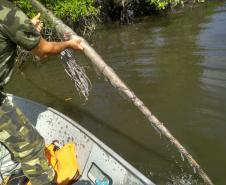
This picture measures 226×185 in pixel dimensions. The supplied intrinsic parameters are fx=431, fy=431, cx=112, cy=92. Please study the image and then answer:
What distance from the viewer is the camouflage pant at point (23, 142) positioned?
4375 mm

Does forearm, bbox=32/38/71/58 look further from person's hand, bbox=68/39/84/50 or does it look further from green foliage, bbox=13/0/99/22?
green foliage, bbox=13/0/99/22

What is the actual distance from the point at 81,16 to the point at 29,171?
982 centimetres

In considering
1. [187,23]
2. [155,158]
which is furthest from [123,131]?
[187,23]

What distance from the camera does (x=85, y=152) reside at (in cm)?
562

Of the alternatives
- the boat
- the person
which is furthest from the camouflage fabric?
the boat

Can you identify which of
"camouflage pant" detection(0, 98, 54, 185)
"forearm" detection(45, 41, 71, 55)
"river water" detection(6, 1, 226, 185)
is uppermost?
"forearm" detection(45, 41, 71, 55)

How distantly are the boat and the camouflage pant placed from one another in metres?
0.76

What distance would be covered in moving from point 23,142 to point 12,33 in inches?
46.8

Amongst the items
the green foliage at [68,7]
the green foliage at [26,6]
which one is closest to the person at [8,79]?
the green foliage at [26,6]

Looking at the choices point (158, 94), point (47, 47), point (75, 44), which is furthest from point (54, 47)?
point (158, 94)

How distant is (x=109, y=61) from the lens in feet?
39.9

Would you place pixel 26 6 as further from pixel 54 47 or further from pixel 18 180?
pixel 54 47

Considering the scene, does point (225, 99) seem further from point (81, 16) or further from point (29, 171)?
point (81, 16)

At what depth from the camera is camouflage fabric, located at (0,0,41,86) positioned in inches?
152
